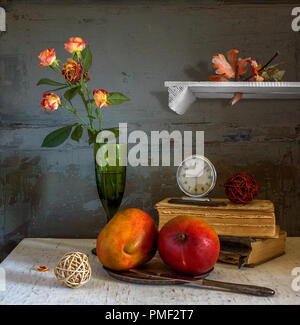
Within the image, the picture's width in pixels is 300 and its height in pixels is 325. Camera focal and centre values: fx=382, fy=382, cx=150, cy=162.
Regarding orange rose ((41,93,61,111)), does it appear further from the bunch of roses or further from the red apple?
the red apple

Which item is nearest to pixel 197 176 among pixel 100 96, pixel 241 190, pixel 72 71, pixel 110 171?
pixel 241 190

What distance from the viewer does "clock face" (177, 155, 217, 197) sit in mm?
1210

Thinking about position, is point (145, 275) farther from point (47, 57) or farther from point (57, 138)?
point (47, 57)

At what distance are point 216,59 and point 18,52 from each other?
0.76 meters

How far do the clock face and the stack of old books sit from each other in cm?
8

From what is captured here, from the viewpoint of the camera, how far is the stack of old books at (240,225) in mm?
1063

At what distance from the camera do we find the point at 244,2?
4.71 feet

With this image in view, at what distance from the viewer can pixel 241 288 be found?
851 millimetres

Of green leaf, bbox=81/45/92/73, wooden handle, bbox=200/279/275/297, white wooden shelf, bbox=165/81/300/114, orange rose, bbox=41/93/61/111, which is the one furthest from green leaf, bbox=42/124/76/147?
wooden handle, bbox=200/279/275/297

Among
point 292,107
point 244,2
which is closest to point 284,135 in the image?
point 292,107

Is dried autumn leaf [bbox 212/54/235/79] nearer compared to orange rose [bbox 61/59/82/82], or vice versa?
orange rose [bbox 61/59/82/82]

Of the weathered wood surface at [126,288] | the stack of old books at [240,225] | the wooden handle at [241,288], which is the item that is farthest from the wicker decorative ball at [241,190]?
the wooden handle at [241,288]
